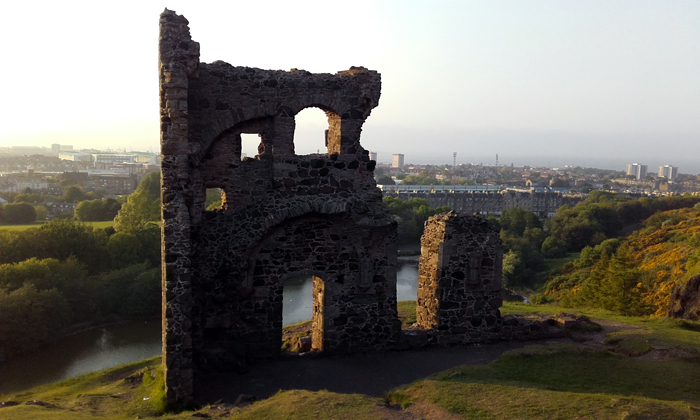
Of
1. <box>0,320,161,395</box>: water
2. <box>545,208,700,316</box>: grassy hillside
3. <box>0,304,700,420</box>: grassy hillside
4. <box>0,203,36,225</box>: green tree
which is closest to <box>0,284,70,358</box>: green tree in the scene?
<box>0,320,161,395</box>: water

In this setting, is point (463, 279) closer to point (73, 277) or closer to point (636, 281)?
point (636, 281)

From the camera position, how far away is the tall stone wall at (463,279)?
486 inches

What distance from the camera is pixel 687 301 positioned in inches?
658

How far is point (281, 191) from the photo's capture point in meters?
11.4

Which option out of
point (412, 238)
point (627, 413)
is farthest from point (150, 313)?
point (412, 238)

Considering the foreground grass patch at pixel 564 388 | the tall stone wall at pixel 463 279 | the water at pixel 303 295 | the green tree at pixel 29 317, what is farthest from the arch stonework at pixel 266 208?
the green tree at pixel 29 317

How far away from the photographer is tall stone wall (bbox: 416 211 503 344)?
40.5ft

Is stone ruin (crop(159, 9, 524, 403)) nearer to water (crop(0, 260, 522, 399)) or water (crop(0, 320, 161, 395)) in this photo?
water (crop(0, 260, 522, 399))

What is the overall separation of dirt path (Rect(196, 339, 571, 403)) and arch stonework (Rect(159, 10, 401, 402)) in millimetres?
325

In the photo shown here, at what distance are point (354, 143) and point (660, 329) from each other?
925 cm

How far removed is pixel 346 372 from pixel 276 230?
10.8 ft

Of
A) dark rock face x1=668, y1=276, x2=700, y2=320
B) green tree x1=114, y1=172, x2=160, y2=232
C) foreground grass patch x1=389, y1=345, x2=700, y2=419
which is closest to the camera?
foreground grass patch x1=389, y1=345, x2=700, y2=419

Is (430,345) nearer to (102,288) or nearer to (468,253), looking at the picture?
(468,253)

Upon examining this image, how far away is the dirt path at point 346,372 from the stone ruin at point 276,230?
29cm
